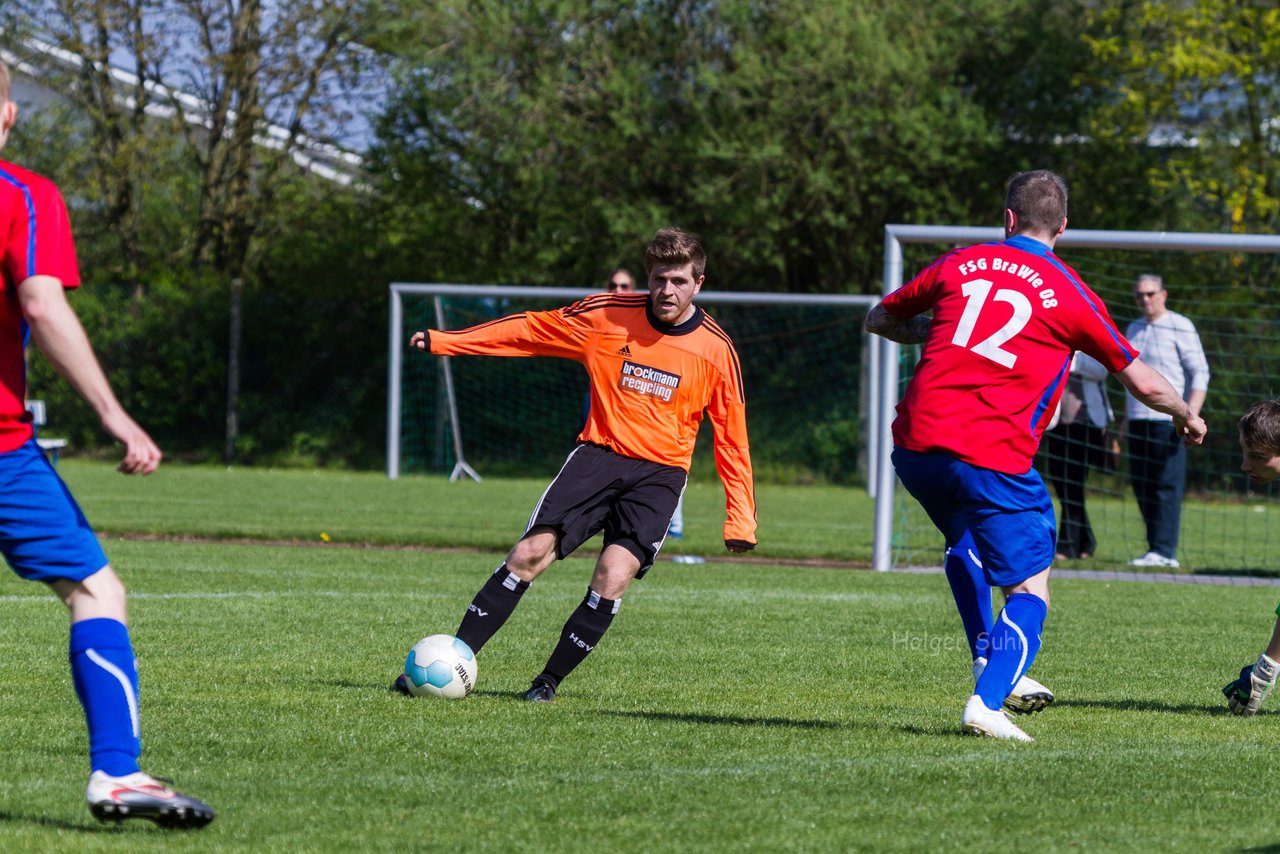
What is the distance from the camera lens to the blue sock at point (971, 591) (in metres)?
5.65

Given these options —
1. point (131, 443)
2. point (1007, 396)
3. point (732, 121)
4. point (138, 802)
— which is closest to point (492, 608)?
point (1007, 396)

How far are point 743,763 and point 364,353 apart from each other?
2062 cm

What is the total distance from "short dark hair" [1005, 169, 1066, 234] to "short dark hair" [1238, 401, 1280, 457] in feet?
3.48

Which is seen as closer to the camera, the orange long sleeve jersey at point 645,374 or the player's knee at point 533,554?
the player's knee at point 533,554

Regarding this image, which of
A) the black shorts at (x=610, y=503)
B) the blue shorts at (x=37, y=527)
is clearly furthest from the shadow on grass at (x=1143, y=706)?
the blue shorts at (x=37, y=527)

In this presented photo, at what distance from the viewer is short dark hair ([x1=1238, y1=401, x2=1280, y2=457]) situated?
571 cm

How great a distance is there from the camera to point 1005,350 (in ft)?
17.3

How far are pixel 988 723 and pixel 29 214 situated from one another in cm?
322

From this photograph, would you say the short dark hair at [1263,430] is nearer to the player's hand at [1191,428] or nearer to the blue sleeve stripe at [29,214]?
the player's hand at [1191,428]

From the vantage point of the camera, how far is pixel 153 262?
3011 cm

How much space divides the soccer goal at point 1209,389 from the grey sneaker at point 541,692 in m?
6.04

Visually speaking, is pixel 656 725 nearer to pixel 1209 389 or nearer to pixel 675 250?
pixel 675 250

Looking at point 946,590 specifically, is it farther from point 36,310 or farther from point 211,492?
point 211,492

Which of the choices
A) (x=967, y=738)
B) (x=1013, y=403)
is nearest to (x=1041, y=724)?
(x=967, y=738)
